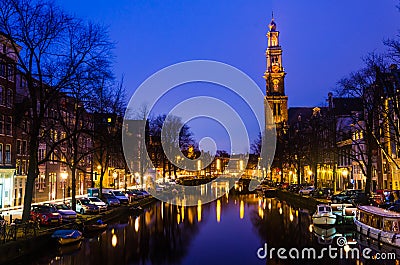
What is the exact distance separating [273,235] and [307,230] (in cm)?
414

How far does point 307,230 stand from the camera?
1738 inches

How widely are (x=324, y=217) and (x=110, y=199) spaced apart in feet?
97.4

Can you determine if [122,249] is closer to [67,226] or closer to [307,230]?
[67,226]

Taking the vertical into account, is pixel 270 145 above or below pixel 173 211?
above

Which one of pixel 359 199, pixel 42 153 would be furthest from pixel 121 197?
pixel 359 199

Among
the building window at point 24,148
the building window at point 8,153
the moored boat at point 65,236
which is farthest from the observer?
the building window at point 24,148

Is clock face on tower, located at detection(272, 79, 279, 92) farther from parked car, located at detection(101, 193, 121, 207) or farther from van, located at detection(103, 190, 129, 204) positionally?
parked car, located at detection(101, 193, 121, 207)

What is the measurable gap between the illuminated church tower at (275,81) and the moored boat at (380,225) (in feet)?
439

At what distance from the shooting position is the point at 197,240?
4066 centimetres

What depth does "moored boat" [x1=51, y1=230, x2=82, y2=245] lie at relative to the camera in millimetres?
33406

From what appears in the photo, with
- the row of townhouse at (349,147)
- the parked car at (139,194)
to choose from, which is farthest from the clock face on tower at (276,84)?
the parked car at (139,194)

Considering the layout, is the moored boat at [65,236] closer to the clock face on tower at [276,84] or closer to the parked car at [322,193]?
the parked car at [322,193]

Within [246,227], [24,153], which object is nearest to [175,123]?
[24,153]

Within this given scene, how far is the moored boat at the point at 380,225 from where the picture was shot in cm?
3344
